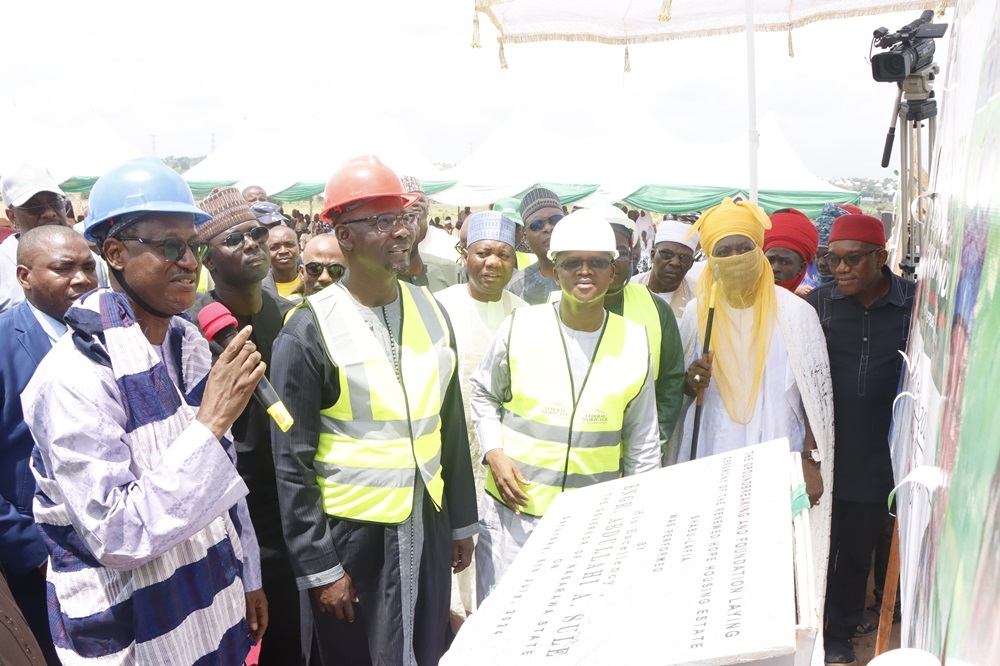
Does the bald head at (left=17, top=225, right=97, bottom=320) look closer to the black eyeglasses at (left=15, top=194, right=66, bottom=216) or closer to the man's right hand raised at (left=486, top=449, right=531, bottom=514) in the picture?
the man's right hand raised at (left=486, top=449, right=531, bottom=514)

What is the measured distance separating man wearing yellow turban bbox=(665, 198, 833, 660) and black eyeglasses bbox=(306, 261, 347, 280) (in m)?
2.18

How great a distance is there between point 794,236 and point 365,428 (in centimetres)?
290

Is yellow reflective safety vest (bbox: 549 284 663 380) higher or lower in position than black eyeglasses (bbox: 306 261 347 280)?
lower

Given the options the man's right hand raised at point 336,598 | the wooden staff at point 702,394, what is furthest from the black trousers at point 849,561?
the man's right hand raised at point 336,598

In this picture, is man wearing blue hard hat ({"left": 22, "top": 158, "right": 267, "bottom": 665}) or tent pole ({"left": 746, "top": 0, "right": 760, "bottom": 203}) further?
tent pole ({"left": 746, "top": 0, "right": 760, "bottom": 203})

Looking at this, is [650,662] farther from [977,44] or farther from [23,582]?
[23,582]

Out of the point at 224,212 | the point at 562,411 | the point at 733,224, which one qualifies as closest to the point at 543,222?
the point at 733,224

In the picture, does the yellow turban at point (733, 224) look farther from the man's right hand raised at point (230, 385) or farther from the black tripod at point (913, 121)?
the man's right hand raised at point (230, 385)

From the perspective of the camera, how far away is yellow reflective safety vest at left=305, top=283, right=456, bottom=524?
112 inches

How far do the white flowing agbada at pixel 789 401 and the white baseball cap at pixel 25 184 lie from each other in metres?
4.14

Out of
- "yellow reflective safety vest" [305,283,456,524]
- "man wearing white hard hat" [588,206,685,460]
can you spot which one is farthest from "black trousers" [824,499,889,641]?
"yellow reflective safety vest" [305,283,456,524]

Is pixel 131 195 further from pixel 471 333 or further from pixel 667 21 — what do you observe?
pixel 667 21

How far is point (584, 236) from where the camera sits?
3250 millimetres

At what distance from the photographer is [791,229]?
15.4ft
